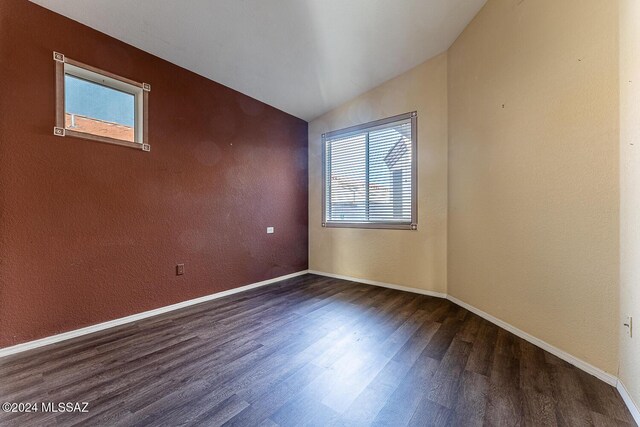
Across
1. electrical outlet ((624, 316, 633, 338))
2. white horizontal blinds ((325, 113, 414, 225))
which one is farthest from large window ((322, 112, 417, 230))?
electrical outlet ((624, 316, 633, 338))

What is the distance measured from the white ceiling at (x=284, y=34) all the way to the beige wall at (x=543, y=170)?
595 millimetres

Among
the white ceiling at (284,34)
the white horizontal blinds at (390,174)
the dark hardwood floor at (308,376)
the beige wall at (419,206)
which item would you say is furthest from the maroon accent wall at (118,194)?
the white horizontal blinds at (390,174)

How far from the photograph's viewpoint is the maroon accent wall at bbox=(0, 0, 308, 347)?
2.02 meters

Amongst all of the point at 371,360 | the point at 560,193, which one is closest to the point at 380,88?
the point at 560,193

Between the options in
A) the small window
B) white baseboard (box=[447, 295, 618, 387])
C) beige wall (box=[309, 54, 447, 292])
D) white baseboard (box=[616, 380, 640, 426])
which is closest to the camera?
white baseboard (box=[616, 380, 640, 426])

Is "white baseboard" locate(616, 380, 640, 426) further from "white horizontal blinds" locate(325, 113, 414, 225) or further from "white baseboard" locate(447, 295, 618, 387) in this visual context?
"white horizontal blinds" locate(325, 113, 414, 225)

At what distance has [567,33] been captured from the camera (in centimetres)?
188

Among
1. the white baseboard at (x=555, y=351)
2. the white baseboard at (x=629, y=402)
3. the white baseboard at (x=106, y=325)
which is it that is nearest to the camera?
the white baseboard at (x=629, y=402)

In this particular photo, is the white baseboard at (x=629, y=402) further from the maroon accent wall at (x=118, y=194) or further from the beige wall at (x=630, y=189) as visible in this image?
the maroon accent wall at (x=118, y=194)

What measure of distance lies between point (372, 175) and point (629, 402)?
3.13 metres

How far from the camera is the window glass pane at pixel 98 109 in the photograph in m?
2.29

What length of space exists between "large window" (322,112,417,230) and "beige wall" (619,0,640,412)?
78.5 inches

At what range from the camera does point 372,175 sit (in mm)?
3949

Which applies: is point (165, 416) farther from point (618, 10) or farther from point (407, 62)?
point (407, 62)
